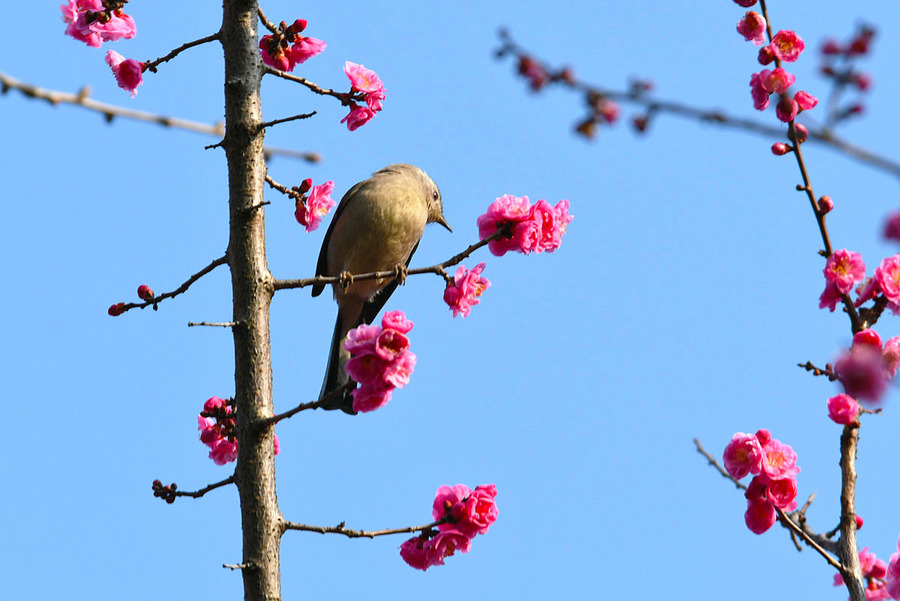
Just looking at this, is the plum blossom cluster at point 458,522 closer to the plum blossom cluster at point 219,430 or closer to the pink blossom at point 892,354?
the plum blossom cluster at point 219,430

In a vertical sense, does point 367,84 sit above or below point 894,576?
above

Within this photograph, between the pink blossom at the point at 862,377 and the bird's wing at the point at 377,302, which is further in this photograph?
the bird's wing at the point at 377,302

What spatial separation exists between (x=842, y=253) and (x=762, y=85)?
87 centimetres

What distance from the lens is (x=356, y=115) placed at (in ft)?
15.0

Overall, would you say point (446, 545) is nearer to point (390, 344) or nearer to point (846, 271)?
point (390, 344)

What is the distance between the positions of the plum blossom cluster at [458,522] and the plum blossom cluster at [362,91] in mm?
1884

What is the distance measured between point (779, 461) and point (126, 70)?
3561mm

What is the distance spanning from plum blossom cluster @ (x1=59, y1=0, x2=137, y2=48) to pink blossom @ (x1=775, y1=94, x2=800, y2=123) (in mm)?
3104

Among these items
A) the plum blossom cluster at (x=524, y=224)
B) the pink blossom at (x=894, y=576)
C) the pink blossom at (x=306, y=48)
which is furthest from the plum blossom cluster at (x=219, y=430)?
the pink blossom at (x=894, y=576)

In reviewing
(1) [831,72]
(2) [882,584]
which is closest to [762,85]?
(1) [831,72]

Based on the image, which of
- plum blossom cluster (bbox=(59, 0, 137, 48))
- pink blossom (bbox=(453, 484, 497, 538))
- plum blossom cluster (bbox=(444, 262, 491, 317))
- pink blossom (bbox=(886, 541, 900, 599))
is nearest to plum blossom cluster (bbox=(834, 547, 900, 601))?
pink blossom (bbox=(886, 541, 900, 599))

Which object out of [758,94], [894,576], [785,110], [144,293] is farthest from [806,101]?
[144,293]

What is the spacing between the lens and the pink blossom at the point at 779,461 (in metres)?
3.96

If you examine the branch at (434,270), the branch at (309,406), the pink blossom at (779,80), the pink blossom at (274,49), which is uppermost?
the pink blossom at (274,49)
